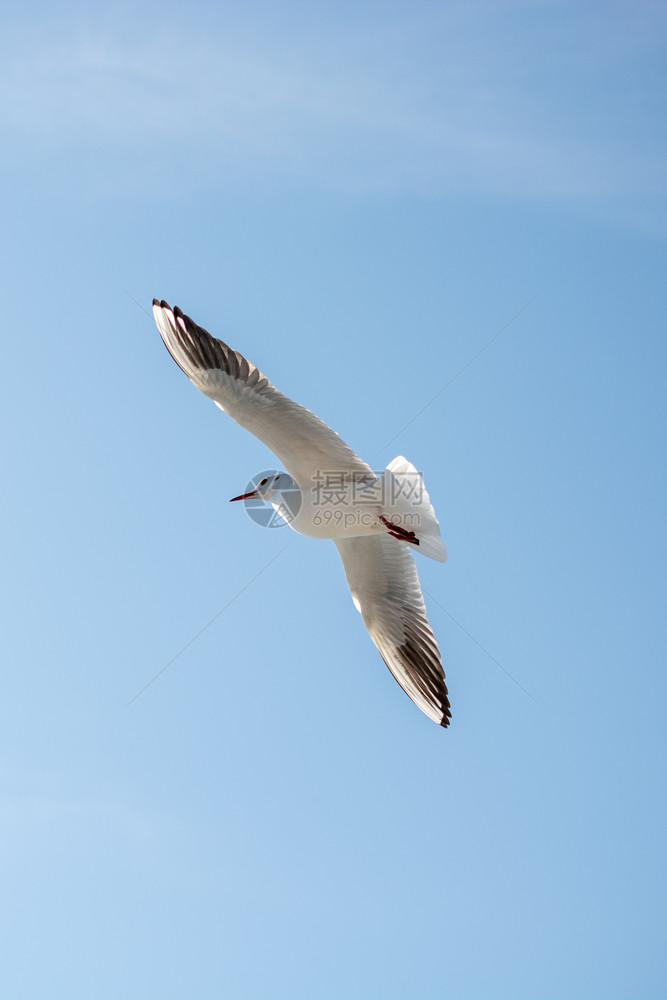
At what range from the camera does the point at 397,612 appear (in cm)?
945

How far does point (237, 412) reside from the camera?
26.3ft

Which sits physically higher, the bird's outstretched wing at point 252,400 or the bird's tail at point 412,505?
the bird's tail at point 412,505

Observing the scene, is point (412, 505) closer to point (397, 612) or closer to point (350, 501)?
point (350, 501)

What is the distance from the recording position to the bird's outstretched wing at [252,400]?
793 centimetres

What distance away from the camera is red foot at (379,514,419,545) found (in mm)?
8281

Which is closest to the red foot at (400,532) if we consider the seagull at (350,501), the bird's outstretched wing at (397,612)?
the seagull at (350,501)

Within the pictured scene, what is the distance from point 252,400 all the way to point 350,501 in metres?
1.17

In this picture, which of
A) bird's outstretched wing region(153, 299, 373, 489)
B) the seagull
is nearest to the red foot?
the seagull

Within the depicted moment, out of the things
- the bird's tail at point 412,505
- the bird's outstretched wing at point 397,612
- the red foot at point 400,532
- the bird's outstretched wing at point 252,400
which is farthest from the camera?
the bird's outstretched wing at point 397,612

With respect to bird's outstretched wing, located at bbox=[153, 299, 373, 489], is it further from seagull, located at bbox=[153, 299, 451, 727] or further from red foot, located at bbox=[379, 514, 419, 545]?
red foot, located at bbox=[379, 514, 419, 545]

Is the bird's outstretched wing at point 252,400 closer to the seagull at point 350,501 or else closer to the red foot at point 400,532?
the seagull at point 350,501

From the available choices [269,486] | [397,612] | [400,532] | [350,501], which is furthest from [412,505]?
[397,612]

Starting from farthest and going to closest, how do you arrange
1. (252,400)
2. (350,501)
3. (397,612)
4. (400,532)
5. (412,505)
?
(397,612), (350,501), (400,532), (412,505), (252,400)

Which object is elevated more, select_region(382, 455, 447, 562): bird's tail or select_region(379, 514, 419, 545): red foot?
select_region(382, 455, 447, 562): bird's tail
